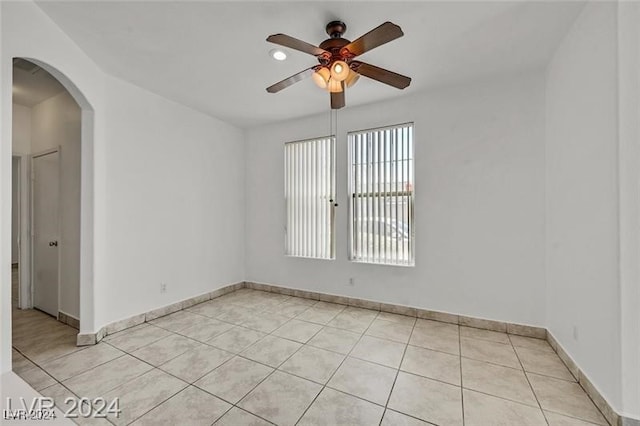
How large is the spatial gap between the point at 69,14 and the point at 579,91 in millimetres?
4192

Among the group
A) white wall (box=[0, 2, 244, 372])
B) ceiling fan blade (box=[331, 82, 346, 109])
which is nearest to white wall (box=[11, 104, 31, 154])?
white wall (box=[0, 2, 244, 372])

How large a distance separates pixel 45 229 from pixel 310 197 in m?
3.73

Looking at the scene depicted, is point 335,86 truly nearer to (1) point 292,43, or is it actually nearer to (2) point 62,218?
(1) point 292,43

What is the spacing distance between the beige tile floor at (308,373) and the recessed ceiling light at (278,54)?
2937 mm

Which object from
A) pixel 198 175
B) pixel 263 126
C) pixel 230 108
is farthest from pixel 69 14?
pixel 263 126

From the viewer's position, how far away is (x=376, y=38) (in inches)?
71.5

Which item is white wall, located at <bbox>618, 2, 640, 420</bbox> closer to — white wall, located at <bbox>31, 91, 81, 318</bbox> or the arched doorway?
the arched doorway

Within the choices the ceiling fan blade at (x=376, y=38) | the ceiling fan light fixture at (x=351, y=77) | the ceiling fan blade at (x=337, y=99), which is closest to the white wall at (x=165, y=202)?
the ceiling fan blade at (x=337, y=99)

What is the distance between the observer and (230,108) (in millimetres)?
3963

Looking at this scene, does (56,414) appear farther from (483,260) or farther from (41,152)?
(483,260)

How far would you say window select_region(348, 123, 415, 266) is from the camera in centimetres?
355

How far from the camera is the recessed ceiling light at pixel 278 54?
8.25 feet

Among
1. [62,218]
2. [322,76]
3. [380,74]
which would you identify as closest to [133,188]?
[62,218]

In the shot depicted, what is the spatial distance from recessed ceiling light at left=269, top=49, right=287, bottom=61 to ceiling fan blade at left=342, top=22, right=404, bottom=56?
811mm
